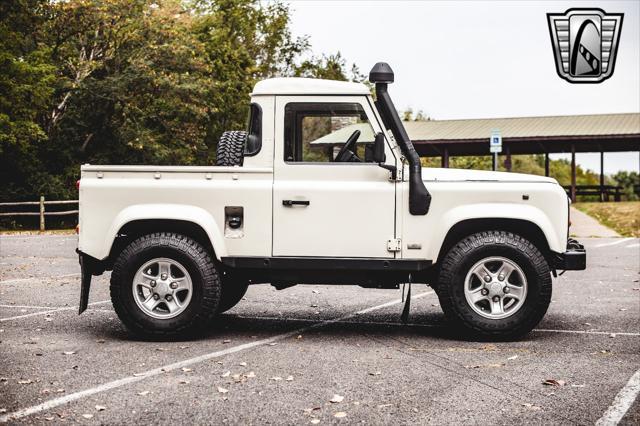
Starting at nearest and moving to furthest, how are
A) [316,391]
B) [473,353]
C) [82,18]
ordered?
[316,391] < [473,353] < [82,18]

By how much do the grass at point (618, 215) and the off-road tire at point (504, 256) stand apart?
19.7 m

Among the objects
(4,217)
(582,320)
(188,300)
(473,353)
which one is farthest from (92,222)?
(4,217)

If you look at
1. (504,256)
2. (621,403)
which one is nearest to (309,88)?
(504,256)

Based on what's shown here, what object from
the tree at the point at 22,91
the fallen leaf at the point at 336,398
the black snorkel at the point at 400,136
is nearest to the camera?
the fallen leaf at the point at 336,398

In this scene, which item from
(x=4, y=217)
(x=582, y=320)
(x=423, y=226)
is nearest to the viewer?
(x=423, y=226)

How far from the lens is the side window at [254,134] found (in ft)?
25.3

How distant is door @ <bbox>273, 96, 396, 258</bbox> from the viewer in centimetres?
755

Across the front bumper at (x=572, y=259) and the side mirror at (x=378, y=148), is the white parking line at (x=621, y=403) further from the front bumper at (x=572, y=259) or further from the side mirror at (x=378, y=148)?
the side mirror at (x=378, y=148)

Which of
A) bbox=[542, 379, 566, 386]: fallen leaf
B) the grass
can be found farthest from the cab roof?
the grass

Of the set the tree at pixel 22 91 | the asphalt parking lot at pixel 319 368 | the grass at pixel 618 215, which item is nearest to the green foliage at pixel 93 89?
the tree at pixel 22 91

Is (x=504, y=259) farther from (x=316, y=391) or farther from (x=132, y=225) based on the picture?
(x=132, y=225)

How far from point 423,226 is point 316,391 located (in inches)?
94.0

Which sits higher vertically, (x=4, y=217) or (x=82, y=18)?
(x=82, y=18)

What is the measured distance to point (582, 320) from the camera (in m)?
8.92
